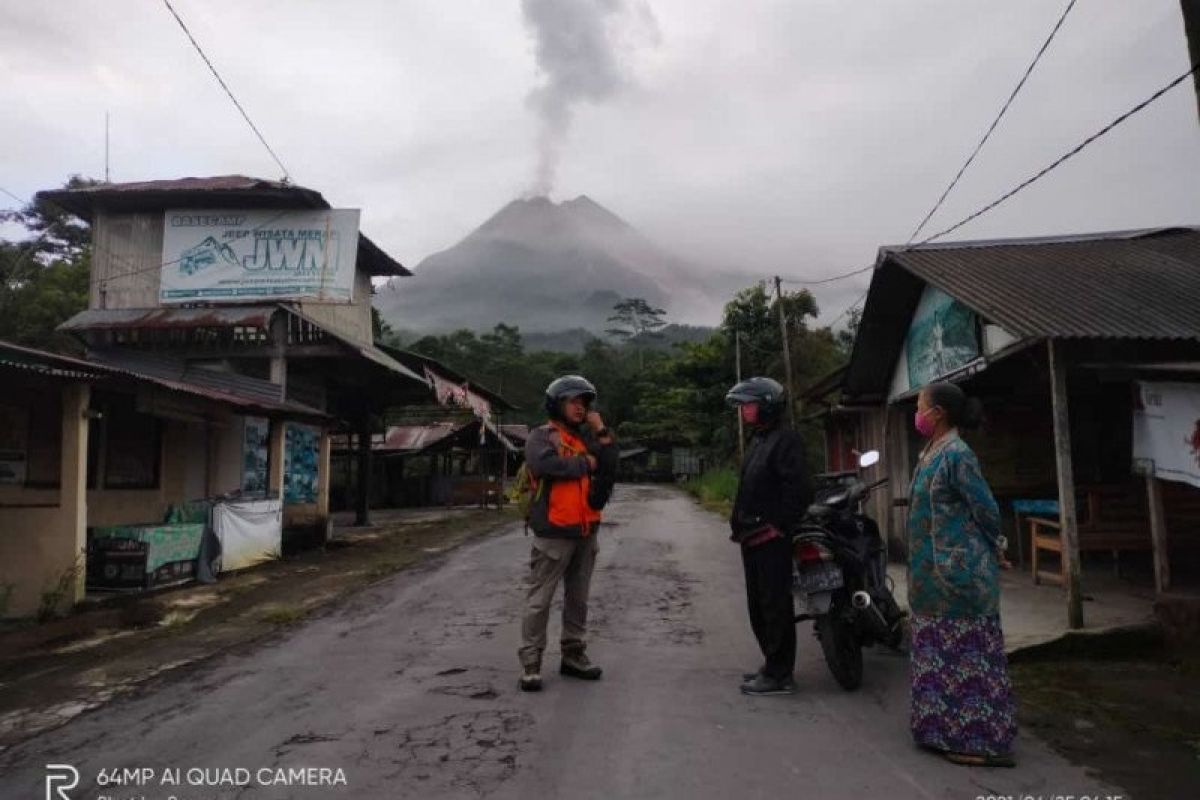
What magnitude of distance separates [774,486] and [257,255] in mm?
12893

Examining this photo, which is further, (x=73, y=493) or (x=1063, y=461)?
(x=73, y=493)

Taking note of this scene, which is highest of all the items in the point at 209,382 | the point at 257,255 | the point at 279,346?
the point at 257,255

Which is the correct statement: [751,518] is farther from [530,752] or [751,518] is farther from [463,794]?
[463,794]

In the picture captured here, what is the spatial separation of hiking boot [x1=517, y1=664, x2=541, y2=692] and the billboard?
11.6 meters

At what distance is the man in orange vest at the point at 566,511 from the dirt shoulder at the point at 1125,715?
2.52m

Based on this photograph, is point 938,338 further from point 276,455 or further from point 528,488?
point 276,455

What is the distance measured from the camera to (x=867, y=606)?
473 cm

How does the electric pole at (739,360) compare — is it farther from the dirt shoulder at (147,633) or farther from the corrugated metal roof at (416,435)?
the dirt shoulder at (147,633)

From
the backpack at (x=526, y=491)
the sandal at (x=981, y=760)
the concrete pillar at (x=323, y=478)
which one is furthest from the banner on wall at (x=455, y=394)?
the sandal at (x=981, y=760)

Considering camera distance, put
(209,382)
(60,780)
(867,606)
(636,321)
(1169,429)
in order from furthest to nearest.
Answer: (636,321), (209,382), (1169,429), (867,606), (60,780)

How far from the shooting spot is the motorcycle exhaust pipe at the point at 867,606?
4.71 meters

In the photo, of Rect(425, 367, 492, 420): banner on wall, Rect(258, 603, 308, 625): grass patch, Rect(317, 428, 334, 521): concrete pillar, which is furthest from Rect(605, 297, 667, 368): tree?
Rect(258, 603, 308, 625): grass patch

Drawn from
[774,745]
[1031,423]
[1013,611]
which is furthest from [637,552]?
[774,745]

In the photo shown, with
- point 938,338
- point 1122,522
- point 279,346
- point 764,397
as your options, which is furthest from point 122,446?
point 1122,522
